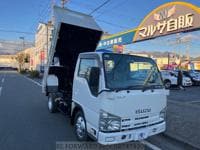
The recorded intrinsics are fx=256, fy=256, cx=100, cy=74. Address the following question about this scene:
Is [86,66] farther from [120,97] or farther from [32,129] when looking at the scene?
[32,129]

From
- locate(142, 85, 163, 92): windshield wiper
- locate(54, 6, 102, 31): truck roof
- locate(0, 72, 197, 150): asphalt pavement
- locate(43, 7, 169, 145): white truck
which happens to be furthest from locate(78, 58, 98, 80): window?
locate(54, 6, 102, 31): truck roof

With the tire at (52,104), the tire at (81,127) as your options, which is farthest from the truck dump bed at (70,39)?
the tire at (81,127)

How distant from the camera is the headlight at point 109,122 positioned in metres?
4.92

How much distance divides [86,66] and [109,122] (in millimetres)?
1698

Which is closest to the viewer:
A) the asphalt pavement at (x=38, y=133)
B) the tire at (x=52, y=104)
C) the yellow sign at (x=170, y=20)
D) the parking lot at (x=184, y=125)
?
the asphalt pavement at (x=38, y=133)

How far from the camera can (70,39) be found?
379 inches

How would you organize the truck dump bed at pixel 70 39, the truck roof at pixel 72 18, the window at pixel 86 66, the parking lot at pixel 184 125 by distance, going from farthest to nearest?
the truck dump bed at pixel 70 39, the truck roof at pixel 72 18, the parking lot at pixel 184 125, the window at pixel 86 66

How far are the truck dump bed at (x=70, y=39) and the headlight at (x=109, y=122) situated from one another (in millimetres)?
4171

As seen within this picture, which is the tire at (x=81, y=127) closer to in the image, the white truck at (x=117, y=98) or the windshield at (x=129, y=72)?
the white truck at (x=117, y=98)

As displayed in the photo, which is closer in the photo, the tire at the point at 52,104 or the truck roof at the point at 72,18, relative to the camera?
the truck roof at the point at 72,18

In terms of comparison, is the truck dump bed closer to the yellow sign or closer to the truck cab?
the truck cab

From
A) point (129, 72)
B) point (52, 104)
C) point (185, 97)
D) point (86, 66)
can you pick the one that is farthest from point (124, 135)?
point (185, 97)

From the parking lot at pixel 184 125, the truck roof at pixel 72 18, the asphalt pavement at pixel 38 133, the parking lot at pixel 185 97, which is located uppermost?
the truck roof at pixel 72 18

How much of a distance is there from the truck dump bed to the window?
2722 mm
